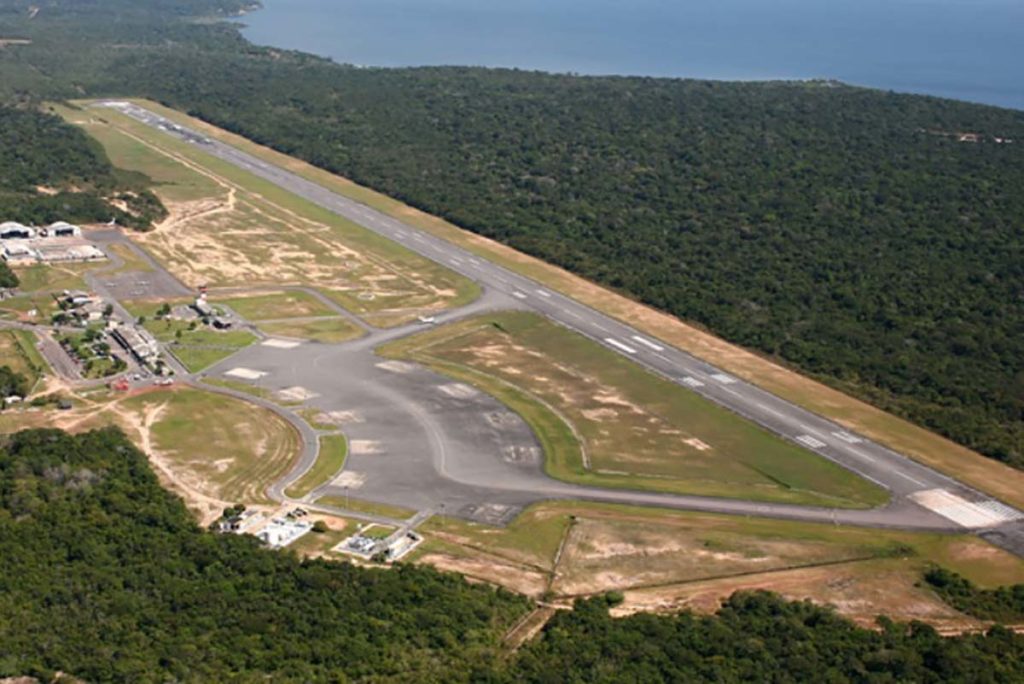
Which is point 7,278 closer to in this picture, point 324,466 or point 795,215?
point 324,466

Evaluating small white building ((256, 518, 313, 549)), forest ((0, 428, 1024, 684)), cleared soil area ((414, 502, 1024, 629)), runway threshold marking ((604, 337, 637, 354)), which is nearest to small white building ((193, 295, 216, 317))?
runway threshold marking ((604, 337, 637, 354))

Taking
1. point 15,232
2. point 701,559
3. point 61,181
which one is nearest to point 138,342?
point 15,232

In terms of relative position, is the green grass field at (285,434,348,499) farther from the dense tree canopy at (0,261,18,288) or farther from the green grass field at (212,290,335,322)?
the dense tree canopy at (0,261,18,288)

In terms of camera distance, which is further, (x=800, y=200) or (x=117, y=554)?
(x=800, y=200)

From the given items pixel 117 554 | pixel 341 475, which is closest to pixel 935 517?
pixel 341 475

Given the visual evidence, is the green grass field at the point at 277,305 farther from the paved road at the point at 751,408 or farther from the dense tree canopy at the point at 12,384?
the dense tree canopy at the point at 12,384

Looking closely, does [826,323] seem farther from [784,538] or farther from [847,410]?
[784,538]
